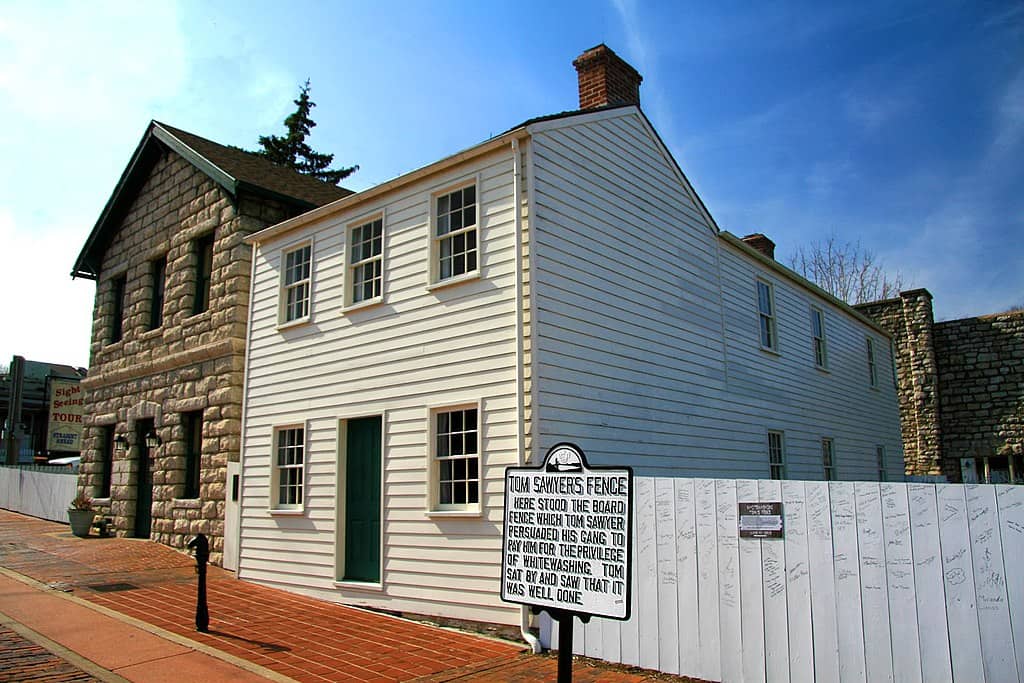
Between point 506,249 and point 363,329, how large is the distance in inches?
116

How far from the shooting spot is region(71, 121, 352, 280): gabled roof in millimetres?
15064

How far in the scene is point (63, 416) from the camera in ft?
99.0

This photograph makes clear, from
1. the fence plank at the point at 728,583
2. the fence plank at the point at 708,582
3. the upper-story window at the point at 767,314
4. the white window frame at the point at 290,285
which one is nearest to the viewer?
the fence plank at the point at 728,583

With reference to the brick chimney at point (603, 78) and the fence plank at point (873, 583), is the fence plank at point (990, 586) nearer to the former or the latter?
the fence plank at point (873, 583)

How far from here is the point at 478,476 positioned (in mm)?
9023

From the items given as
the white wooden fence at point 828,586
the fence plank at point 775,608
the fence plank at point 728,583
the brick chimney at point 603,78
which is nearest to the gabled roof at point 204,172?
the brick chimney at point 603,78

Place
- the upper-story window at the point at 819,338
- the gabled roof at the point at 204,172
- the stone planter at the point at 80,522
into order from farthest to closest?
the upper-story window at the point at 819,338
the stone planter at the point at 80,522
the gabled roof at the point at 204,172

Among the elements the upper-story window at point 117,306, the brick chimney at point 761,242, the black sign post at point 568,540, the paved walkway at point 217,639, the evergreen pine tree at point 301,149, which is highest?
the evergreen pine tree at point 301,149

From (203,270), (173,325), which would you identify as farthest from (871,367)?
(173,325)

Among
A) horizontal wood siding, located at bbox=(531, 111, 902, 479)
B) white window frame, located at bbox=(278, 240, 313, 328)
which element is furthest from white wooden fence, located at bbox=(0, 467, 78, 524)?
horizontal wood siding, located at bbox=(531, 111, 902, 479)

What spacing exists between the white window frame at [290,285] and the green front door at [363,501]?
8.22 ft

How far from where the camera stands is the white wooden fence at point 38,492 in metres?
19.9

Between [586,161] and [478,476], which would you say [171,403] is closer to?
[478,476]

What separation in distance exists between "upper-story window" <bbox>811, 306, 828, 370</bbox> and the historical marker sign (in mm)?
15355
